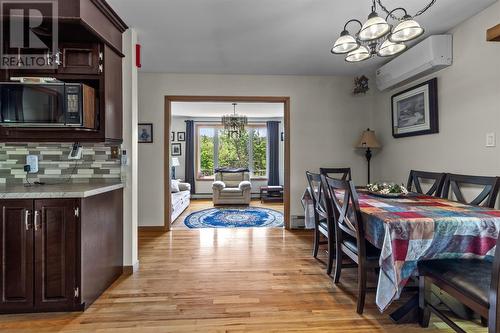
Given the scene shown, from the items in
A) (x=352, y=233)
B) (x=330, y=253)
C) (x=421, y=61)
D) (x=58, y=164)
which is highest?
(x=421, y=61)

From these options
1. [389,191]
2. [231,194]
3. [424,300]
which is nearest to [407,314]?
[424,300]

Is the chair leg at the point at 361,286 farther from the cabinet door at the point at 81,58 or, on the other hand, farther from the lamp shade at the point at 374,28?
the cabinet door at the point at 81,58

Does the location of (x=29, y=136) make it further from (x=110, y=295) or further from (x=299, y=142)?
(x=299, y=142)

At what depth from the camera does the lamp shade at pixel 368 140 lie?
12.6 feet

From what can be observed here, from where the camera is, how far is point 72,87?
202cm

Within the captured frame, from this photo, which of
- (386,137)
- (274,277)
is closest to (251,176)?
(386,137)

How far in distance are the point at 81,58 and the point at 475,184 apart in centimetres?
358

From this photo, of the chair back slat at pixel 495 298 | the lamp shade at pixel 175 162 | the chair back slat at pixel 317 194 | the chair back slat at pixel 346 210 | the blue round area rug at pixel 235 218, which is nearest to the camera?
the chair back slat at pixel 495 298

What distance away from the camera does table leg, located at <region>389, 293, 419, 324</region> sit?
178cm

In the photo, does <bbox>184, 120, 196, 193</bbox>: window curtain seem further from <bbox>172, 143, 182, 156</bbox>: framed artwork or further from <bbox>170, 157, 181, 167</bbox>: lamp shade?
<bbox>170, 157, 181, 167</bbox>: lamp shade

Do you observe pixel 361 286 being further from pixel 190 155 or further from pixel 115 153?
pixel 190 155

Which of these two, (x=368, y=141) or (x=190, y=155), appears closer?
(x=368, y=141)

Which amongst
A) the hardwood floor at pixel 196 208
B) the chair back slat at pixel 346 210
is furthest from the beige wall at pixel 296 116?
the chair back slat at pixel 346 210

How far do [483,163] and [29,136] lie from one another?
3919 mm
